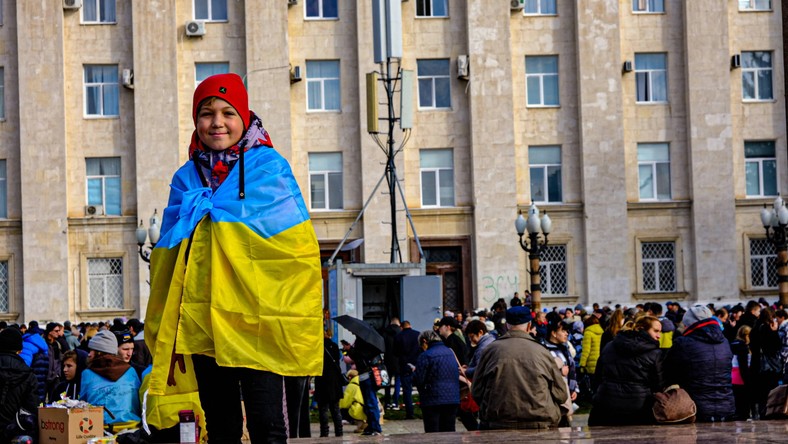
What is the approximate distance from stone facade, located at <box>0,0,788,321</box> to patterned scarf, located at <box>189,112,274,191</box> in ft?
123

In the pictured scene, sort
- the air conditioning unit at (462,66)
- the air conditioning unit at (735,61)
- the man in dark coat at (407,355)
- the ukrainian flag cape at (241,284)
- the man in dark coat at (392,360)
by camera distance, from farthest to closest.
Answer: the air conditioning unit at (735,61), the air conditioning unit at (462,66), the man in dark coat at (392,360), the man in dark coat at (407,355), the ukrainian flag cape at (241,284)

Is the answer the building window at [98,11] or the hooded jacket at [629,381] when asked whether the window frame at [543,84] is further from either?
the hooded jacket at [629,381]

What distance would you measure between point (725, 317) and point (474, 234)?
18864mm

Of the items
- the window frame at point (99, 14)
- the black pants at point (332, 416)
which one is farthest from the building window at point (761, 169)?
the black pants at point (332, 416)

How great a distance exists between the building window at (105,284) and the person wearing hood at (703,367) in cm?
3298

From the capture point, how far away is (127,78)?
43.5 m

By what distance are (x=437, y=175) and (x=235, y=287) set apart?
128 ft

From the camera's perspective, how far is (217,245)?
5.89m

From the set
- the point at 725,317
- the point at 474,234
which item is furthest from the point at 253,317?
the point at 474,234

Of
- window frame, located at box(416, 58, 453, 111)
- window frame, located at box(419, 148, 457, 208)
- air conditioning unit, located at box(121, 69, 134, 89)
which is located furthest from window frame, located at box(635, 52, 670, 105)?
air conditioning unit, located at box(121, 69, 134, 89)

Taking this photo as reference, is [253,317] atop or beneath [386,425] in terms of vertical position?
atop

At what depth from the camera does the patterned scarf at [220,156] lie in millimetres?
6156

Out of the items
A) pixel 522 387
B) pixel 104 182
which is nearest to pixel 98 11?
pixel 104 182

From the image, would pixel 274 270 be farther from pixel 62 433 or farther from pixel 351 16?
pixel 351 16
